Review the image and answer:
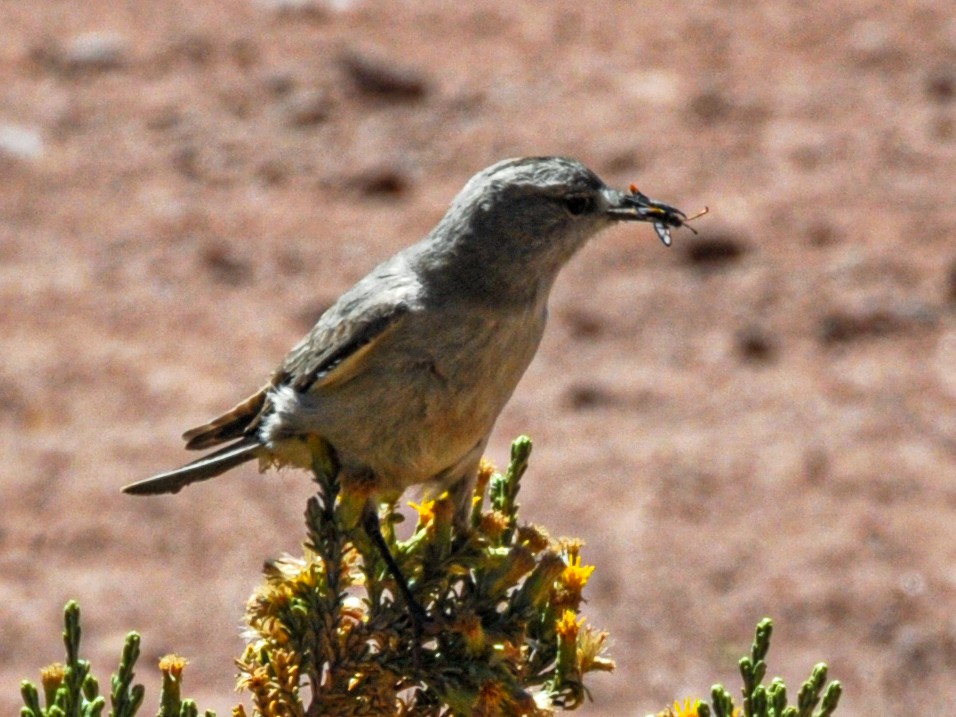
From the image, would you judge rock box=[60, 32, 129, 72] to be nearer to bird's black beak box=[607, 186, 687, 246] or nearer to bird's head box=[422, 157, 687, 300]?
bird's head box=[422, 157, 687, 300]

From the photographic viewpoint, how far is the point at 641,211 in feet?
16.7

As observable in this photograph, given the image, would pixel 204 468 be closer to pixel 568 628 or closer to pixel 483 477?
pixel 483 477

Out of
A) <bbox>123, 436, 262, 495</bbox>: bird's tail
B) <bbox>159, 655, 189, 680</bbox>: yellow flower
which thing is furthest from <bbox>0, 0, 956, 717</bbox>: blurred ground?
<bbox>159, 655, 189, 680</bbox>: yellow flower

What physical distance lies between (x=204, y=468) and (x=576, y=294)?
211 inches

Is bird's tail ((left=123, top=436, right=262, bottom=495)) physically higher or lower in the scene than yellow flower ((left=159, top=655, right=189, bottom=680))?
higher

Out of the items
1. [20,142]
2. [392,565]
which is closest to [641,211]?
[392,565]

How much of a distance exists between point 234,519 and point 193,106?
369cm

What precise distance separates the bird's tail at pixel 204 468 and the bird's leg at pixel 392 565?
68 centimetres

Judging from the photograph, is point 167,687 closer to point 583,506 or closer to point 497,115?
point 583,506

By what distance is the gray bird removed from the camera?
181 inches

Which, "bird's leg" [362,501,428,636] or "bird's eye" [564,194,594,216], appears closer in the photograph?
"bird's leg" [362,501,428,636]

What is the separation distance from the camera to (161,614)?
8016mm

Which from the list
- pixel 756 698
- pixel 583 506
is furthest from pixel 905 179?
pixel 756 698

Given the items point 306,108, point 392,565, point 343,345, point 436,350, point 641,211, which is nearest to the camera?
point 392,565
